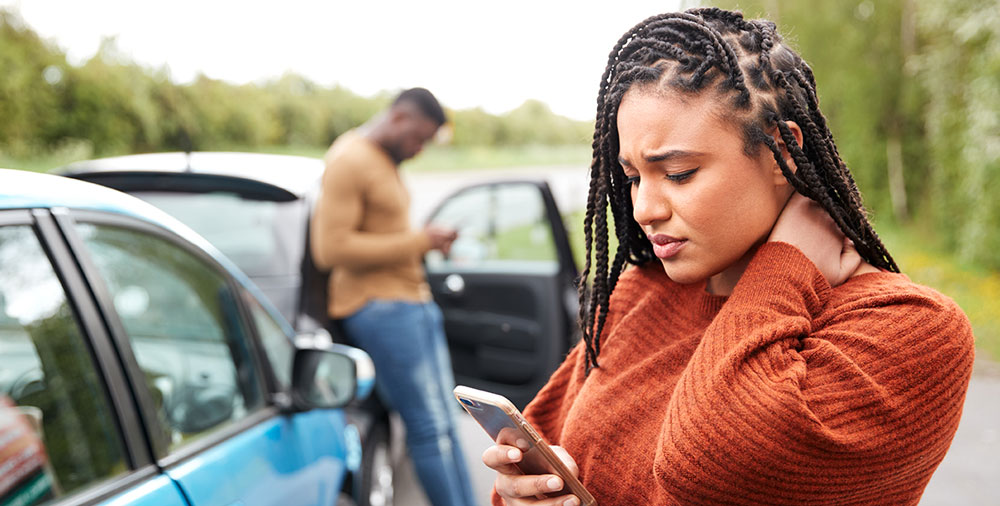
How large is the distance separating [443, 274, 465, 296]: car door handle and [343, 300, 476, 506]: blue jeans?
3.91ft

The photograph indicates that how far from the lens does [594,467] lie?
48.7 inches

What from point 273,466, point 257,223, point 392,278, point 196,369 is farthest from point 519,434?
point 257,223

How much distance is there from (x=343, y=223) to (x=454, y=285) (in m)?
1.47

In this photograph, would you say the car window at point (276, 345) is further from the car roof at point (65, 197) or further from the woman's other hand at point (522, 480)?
the woman's other hand at point (522, 480)

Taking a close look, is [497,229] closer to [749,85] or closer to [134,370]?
[134,370]

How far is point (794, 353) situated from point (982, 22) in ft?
29.4

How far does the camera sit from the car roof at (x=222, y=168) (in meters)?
3.32

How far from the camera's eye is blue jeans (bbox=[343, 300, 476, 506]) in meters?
3.33

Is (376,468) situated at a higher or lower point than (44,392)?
lower

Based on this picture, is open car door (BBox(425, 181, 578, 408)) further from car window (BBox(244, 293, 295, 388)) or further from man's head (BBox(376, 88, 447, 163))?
car window (BBox(244, 293, 295, 388))

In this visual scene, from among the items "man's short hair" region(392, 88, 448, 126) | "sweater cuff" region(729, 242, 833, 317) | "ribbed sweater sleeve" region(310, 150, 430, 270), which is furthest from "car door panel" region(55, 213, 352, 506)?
"man's short hair" region(392, 88, 448, 126)

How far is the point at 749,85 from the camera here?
1.14m

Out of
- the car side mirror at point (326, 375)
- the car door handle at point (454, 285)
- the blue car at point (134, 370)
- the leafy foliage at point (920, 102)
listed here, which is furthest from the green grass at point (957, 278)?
the blue car at point (134, 370)

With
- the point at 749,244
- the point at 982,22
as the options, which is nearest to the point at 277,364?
the point at 749,244
